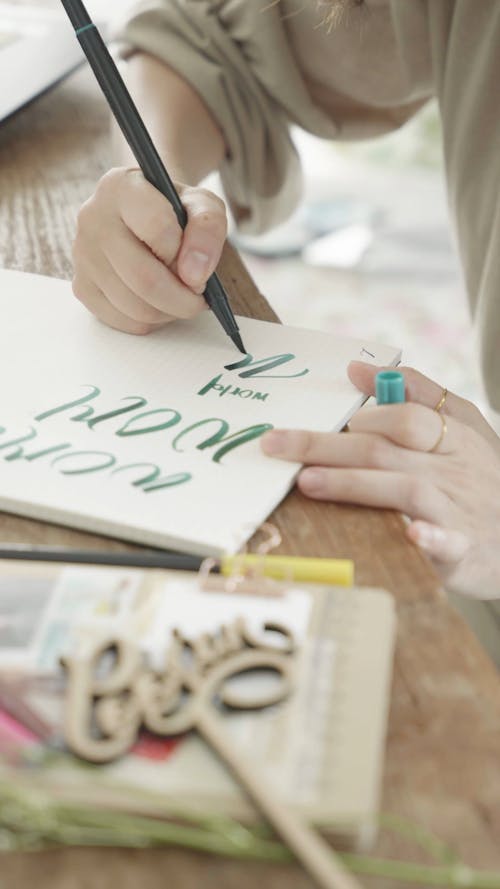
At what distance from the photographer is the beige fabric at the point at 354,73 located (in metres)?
0.83

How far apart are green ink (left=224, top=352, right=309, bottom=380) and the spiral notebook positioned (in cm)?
19

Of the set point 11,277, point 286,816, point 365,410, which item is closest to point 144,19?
point 11,277

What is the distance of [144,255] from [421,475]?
22cm

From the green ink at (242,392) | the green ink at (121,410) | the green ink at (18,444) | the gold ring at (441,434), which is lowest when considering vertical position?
the gold ring at (441,434)

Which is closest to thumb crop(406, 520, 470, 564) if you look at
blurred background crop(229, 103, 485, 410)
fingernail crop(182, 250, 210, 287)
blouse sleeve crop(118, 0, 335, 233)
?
fingernail crop(182, 250, 210, 287)

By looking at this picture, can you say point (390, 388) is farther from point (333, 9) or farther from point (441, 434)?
point (333, 9)

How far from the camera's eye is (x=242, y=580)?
0.40 metres

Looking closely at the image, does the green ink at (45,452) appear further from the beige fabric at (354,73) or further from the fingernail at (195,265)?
the beige fabric at (354,73)

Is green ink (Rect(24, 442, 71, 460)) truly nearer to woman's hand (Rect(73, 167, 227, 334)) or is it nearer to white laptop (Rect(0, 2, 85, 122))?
woman's hand (Rect(73, 167, 227, 334))

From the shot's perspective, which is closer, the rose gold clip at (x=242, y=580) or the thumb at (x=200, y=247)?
the rose gold clip at (x=242, y=580)

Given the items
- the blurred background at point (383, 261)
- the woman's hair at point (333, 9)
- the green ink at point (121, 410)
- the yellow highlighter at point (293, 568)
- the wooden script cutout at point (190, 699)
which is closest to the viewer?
the wooden script cutout at point (190, 699)

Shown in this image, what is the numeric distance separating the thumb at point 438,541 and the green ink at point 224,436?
96mm

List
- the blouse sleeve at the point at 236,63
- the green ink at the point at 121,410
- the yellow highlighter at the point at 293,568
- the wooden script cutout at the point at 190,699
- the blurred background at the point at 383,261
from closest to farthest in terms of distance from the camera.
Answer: the wooden script cutout at the point at 190,699 → the yellow highlighter at the point at 293,568 → the green ink at the point at 121,410 → the blouse sleeve at the point at 236,63 → the blurred background at the point at 383,261

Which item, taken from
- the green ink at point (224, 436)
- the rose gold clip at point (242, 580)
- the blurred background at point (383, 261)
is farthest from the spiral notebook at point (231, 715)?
the blurred background at point (383, 261)
